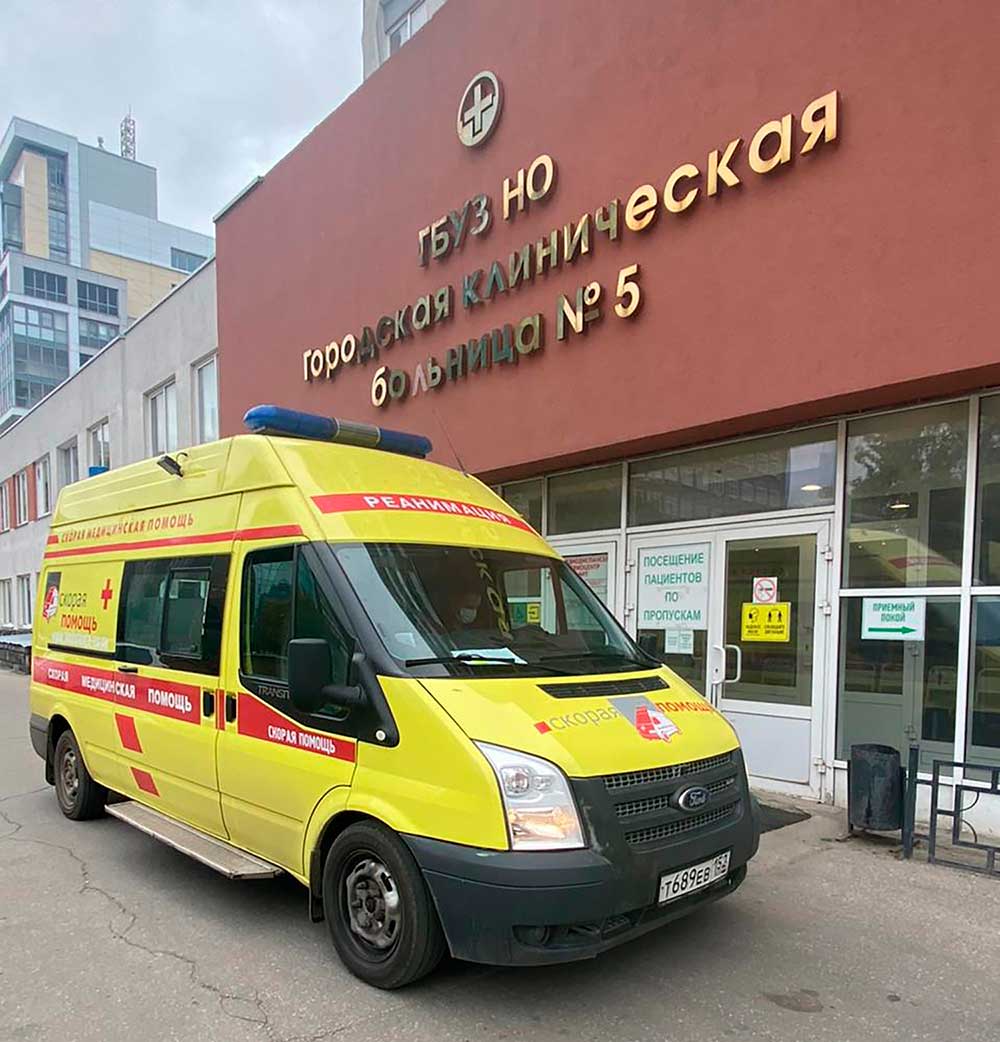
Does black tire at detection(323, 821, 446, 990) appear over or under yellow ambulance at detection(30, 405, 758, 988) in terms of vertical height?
under

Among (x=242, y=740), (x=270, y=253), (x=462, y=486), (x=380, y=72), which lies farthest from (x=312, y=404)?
(x=242, y=740)

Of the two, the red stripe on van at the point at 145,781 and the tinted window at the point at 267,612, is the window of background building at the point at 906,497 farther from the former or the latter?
the red stripe on van at the point at 145,781

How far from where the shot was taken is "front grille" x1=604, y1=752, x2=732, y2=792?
3188mm

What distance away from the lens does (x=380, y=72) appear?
32.9ft

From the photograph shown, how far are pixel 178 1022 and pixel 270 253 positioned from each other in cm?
1119

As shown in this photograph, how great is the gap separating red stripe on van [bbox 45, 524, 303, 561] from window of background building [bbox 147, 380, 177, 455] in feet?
38.7

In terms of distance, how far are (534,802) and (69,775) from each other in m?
4.73

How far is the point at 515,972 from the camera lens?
351 centimetres

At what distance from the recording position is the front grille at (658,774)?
3.19 m

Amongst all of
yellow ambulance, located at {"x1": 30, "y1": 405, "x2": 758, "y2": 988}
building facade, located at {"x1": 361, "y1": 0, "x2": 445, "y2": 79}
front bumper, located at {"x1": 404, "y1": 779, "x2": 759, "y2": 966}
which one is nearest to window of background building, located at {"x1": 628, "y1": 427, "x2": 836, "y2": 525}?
yellow ambulance, located at {"x1": 30, "y1": 405, "x2": 758, "y2": 988}

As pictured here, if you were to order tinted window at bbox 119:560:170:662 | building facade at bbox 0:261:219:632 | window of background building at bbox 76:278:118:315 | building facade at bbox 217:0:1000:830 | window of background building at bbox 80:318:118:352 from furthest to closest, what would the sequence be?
window of background building at bbox 76:278:118:315
window of background building at bbox 80:318:118:352
building facade at bbox 0:261:219:632
building facade at bbox 217:0:1000:830
tinted window at bbox 119:560:170:662

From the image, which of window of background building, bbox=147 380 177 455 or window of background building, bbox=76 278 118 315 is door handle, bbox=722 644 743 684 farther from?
window of background building, bbox=76 278 118 315

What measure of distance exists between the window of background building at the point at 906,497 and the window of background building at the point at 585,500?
250 centimetres

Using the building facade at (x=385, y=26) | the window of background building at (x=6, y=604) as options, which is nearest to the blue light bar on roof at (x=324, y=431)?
the building facade at (x=385, y=26)
